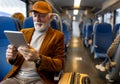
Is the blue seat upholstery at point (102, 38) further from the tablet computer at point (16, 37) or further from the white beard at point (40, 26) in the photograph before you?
the tablet computer at point (16, 37)

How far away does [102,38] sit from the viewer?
546 centimetres

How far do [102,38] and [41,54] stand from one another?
3790 mm

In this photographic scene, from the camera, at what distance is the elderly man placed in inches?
73.5

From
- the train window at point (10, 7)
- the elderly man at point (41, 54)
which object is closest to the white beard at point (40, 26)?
the elderly man at point (41, 54)

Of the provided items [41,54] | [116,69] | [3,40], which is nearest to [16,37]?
[41,54]

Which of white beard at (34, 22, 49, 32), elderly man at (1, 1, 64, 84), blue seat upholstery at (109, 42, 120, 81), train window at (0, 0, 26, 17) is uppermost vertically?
train window at (0, 0, 26, 17)

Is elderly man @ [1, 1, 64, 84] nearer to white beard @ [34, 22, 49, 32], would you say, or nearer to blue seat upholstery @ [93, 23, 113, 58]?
white beard @ [34, 22, 49, 32]

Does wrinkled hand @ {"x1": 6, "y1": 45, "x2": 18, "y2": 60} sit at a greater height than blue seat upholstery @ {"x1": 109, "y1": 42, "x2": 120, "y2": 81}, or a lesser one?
greater

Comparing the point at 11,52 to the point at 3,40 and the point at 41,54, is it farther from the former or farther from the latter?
the point at 3,40

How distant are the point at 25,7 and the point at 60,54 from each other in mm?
3551

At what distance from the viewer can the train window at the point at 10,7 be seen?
363 centimetres

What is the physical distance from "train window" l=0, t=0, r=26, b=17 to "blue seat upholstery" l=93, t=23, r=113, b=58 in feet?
6.33

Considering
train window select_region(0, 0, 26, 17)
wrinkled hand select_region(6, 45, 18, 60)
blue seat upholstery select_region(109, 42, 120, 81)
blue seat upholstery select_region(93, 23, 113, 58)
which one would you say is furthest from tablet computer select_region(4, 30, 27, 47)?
blue seat upholstery select_region(93, 23, 113, 58)

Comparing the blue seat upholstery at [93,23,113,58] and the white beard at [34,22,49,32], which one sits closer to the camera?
the white beard at [34,22,49,32]
